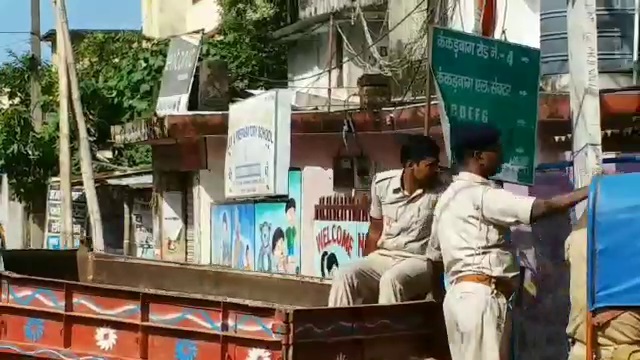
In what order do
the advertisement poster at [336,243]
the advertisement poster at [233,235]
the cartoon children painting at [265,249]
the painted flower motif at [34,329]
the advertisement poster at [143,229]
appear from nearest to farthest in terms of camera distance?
1. the painted flower motif at [34,329]
2. the advertisement poster at [336,243]
3. the cartoon children painting at [265,249]
4. the advertisement poster at [233,235]
5. the advertisement poster at [143,229]

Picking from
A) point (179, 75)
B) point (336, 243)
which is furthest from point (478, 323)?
point (179, 75)

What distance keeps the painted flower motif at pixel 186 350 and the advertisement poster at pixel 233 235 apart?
8.10m

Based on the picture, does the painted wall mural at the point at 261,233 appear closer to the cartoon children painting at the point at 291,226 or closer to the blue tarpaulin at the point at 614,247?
the cartoon children painting at the point at 291,226

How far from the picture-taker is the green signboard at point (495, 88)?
277 inches

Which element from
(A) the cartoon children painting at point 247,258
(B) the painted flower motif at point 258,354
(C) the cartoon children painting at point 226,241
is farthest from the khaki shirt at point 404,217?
(C) the cartoon children painting at point 226,241

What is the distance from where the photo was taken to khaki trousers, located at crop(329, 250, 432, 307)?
6.15 m

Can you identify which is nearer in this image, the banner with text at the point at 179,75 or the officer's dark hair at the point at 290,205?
the officer's dark hair at the point at 290,205

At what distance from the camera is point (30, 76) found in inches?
886

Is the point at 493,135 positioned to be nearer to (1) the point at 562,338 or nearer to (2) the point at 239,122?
(1) the point at 562,338

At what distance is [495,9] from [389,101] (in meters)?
1.51

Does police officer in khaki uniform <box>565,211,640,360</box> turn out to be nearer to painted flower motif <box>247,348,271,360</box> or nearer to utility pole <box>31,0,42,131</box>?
painted flower motif <box>247,348,271,360</box>

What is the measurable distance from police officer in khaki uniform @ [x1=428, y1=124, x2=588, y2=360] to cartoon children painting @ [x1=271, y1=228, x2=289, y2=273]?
8270 millimetres

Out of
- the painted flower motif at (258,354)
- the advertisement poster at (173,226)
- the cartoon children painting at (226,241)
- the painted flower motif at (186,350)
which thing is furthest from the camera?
the advertisement poster at (173,226)

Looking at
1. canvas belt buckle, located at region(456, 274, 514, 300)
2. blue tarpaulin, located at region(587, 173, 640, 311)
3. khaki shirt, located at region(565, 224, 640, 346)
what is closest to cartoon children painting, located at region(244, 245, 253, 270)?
canvas belt buckle, located at region(456, 274, 514, 300)
